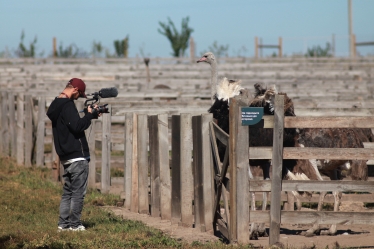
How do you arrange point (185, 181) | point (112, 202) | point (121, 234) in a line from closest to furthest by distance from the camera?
point (121, 234), point (185, 181), point (112, 202)

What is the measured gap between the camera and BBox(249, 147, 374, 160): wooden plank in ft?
24.2

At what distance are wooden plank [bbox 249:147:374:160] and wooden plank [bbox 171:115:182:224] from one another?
5.92 ft

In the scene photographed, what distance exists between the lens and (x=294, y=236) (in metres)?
8.70

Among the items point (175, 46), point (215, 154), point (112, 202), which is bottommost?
point (112, 202)

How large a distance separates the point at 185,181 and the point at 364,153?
7.84 ft

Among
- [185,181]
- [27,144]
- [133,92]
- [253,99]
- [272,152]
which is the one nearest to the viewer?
[272,152]

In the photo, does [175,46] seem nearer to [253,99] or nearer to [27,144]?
[27,144]

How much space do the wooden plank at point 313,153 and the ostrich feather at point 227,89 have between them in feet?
7.17

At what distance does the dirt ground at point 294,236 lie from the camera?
25.8 ft

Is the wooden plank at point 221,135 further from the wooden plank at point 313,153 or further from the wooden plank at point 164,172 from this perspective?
the wooden plank at point 164,172

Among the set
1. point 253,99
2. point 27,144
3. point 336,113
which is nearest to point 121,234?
point 253,99

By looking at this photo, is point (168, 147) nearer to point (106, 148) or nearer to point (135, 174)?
point (135, 174)

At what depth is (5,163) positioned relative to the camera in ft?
46.9

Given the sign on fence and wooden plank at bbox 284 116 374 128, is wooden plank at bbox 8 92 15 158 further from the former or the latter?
wooden plank at bbox 284 116 374 128
